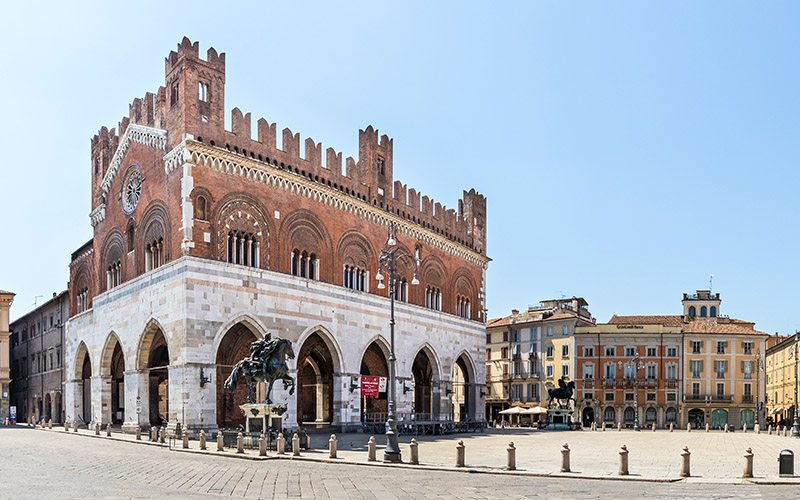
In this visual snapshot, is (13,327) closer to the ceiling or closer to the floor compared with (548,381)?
closer to the ceiling

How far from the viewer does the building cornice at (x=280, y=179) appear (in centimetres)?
3322

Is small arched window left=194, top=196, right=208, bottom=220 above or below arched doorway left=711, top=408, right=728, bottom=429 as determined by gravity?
above

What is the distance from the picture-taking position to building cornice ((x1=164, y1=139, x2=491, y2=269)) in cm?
3322

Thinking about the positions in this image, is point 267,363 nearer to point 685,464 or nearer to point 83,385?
point 685,464

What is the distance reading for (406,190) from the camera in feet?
154

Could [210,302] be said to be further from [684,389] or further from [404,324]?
[684,389]

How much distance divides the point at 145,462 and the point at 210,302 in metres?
11.3

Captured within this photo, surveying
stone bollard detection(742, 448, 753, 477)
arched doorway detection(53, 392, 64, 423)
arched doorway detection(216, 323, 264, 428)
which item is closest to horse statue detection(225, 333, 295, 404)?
arched doorway detection(216, 323, 264, 428)

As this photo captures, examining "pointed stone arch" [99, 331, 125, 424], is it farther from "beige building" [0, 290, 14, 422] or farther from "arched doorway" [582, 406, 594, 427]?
"arched doorway" [582, 406, 594, 427]

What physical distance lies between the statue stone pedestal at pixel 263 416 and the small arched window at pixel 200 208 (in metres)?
9.71

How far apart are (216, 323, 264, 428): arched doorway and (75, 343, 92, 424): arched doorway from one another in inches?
458

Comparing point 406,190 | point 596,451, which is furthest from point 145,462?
point 406,190

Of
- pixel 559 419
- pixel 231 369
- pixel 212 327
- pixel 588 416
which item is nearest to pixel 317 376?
pixel 231 369

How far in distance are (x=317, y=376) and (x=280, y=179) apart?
42.2ft
